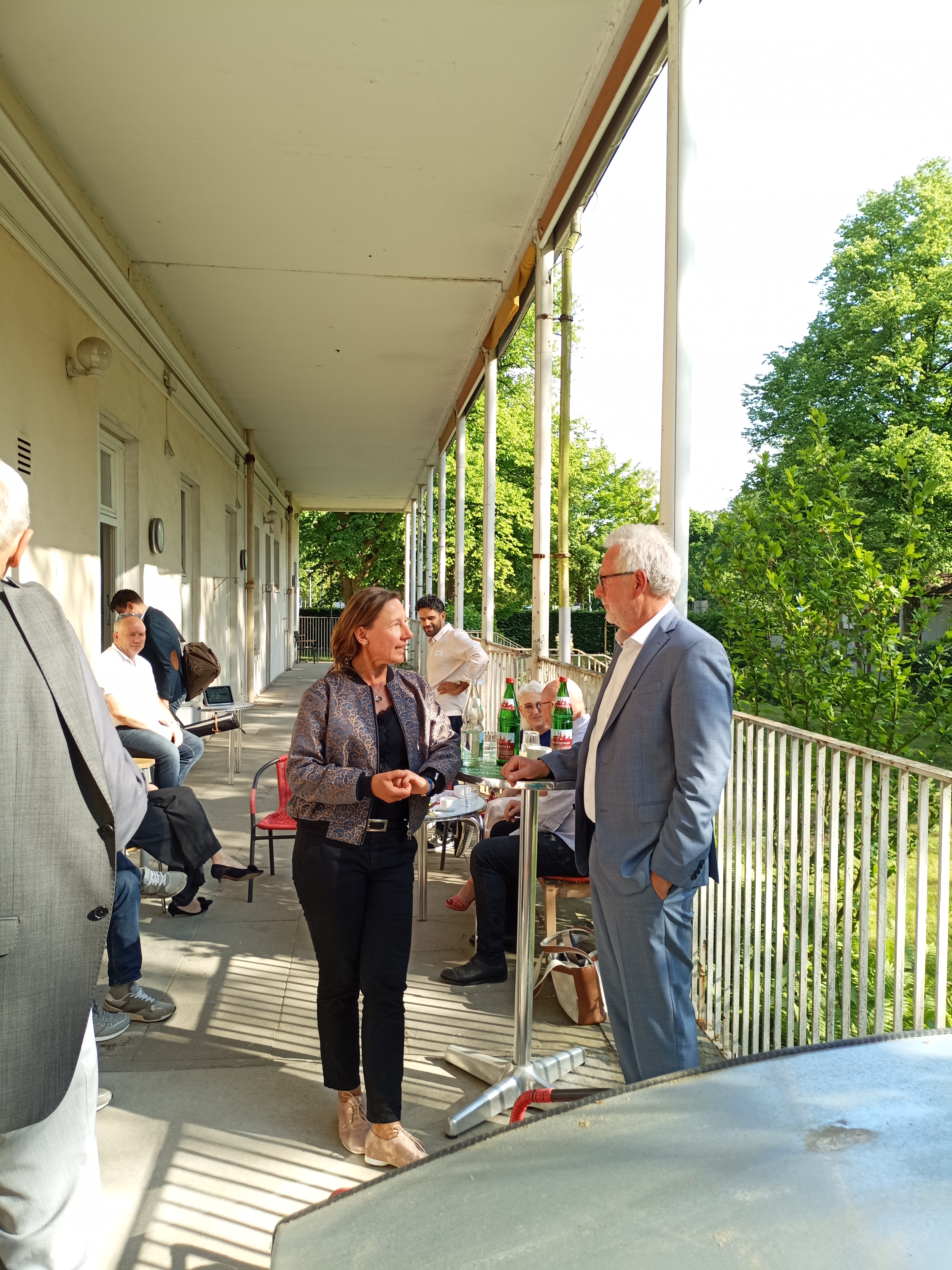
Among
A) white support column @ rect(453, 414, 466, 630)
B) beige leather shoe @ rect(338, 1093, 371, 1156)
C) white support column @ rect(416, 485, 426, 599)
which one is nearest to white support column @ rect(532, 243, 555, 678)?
beige leather shoe @ rect(338, 1093, 371, 1156)

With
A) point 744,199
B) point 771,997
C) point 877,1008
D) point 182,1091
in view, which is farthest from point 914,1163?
point 744,199

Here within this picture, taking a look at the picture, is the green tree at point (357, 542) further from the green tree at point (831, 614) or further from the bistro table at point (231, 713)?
the green tree at point (831, 614)

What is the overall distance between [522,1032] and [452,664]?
3983 mm

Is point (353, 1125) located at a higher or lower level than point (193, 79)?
lower

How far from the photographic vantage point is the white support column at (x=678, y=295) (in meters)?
3.65

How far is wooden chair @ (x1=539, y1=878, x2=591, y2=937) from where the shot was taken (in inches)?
160

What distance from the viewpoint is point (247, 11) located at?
13.5 feet

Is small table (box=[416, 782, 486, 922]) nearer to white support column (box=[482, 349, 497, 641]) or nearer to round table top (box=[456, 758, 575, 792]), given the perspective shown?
round table top (box=[456, 758, 575, 792])

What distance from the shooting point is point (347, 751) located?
2.81 m

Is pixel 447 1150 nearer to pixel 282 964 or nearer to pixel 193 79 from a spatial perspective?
pixel 282 964

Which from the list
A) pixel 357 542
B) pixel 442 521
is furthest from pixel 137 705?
pixel 357 542

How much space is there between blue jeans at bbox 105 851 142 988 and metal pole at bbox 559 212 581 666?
3.45 meters

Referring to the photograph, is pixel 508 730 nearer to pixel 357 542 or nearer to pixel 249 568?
pixel 249 568

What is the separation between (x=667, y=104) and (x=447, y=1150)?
3813mm
